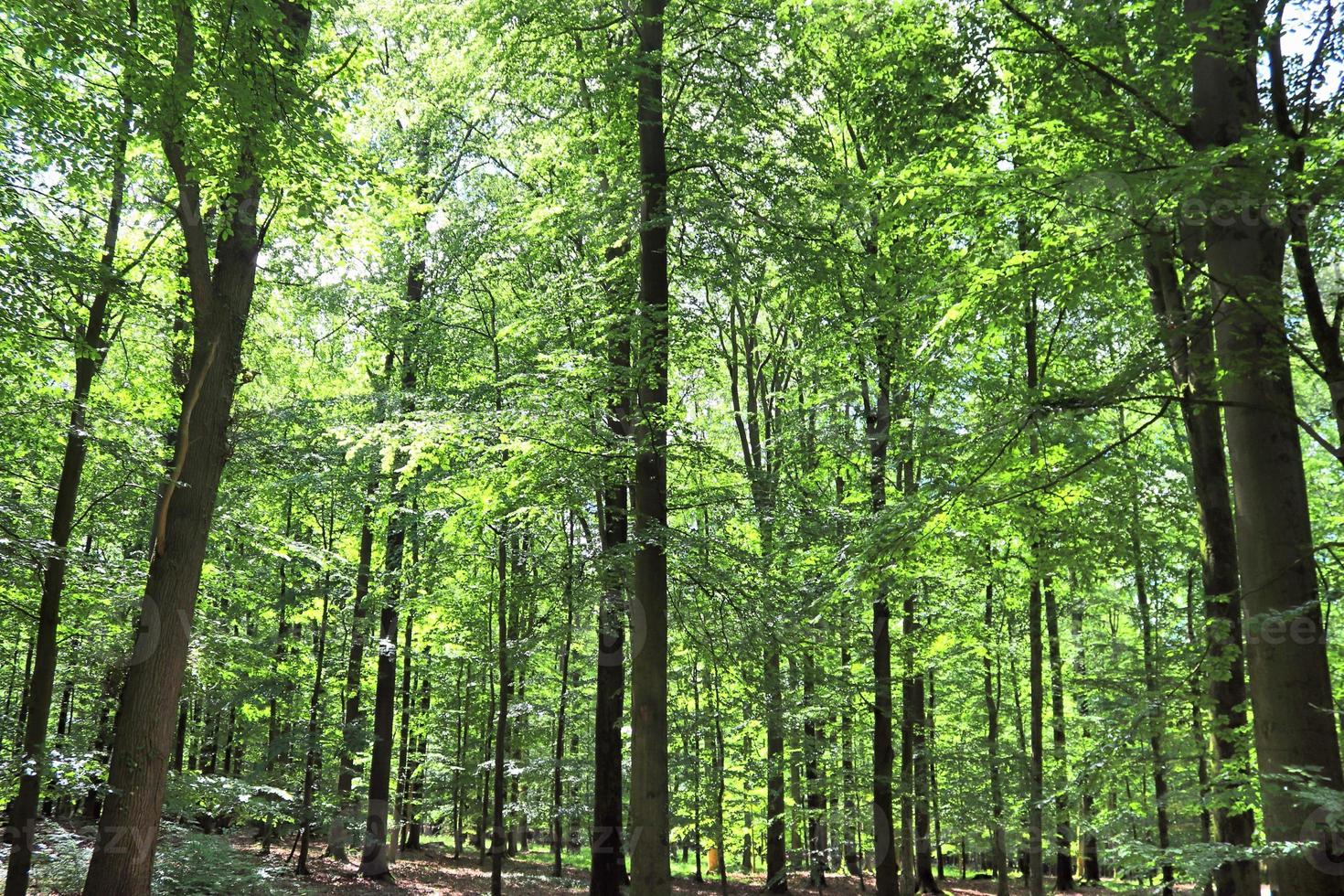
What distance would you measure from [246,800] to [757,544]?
8.50 m

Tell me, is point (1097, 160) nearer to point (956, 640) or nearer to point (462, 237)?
point (956, 640)

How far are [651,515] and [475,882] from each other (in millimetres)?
12876

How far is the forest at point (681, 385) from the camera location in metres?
5.22

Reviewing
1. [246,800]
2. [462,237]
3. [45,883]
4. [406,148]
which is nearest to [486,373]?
[462,237]

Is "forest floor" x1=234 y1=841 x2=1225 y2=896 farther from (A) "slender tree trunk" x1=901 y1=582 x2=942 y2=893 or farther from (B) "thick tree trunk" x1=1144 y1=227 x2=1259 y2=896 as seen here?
(B) "thick tree trunk" x1=1144 y1=227 x2=1259 y2=896

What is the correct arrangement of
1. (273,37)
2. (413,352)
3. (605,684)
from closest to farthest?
1. (273,37)
2. (605,684)
3. (413,352)

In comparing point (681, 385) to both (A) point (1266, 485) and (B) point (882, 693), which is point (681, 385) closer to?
(B) point (882, 693)

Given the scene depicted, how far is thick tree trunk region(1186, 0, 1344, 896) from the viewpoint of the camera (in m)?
4.61

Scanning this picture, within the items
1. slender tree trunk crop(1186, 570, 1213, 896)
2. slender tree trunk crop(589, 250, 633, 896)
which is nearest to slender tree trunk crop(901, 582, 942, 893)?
slender tree trunk crop(1186, 570, 1213, 896)

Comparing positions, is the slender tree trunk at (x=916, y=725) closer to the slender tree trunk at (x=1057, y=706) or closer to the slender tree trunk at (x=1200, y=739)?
the slender tree trunk at (x=1057, y=706)

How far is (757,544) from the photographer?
14625 mm

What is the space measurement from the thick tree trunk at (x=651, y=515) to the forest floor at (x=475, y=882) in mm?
7685

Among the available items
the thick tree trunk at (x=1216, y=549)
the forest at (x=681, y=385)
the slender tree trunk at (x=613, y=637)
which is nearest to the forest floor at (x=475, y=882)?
the forest at (x=681, y=385)

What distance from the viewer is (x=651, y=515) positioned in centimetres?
872
